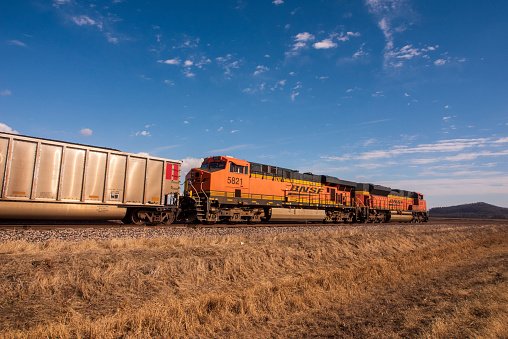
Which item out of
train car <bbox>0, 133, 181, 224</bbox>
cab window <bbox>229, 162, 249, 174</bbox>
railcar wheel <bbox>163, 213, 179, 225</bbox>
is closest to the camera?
train car <bbox>0, 133, 181, 224</bbox>

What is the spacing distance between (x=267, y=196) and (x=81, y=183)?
11512 mm

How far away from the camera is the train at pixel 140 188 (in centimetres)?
1259

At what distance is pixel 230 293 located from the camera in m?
7.43

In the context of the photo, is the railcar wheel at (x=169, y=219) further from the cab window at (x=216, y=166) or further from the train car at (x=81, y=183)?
the cab window at (x=216, y=166)

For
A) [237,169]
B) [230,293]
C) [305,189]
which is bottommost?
[230,293]

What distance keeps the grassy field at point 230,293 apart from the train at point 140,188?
489 cm

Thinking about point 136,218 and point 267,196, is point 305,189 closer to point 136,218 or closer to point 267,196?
point 267,196

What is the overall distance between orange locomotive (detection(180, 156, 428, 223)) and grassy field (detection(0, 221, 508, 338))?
6532 mm

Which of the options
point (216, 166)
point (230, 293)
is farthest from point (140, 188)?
point (230, 293)

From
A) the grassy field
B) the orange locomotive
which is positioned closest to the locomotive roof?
the orange locomotive

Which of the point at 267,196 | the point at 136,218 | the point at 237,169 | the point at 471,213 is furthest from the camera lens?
the point at 471,213

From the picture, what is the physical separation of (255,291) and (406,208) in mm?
36690

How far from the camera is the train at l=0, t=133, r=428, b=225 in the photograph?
12.6m

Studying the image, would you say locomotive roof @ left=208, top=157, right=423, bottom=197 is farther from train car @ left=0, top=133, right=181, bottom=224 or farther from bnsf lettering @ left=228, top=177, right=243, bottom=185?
train car @ left=0, top=133, right=181, bottom=224
